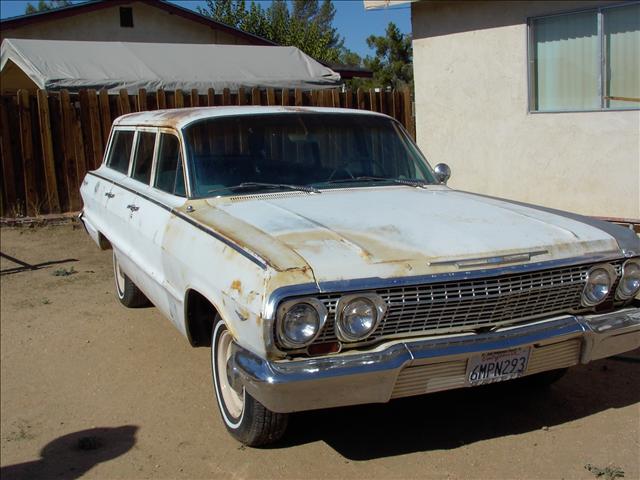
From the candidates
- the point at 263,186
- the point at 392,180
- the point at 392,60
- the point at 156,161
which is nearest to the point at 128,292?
the point at 156,161

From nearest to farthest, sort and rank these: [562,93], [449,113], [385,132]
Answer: [385,132]
[562,93]
[449,113]

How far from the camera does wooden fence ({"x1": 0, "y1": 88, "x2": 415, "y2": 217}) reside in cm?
1059

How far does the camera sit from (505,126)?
9367 millimetres

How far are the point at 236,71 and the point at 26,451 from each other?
1218 cm

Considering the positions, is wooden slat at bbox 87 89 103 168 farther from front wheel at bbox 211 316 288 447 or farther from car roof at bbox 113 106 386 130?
front wheel at bbox 211 316 288 447

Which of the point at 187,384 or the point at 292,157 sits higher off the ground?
the point at 292,157

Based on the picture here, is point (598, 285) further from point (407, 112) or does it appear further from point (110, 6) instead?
point (110, 6)

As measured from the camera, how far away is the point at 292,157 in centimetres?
496

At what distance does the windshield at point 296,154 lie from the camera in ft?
15.6

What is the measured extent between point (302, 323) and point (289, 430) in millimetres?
1077

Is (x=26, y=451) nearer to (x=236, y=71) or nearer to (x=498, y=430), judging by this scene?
(x=498, y=430)

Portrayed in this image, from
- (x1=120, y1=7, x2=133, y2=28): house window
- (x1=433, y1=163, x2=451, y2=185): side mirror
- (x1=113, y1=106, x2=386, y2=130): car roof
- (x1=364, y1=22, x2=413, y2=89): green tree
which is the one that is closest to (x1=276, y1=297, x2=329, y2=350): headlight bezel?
(x1=113, y1=106, x2=386, y2=130): car roof

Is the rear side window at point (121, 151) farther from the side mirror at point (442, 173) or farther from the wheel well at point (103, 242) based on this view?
the side mirror at point (442, 173)

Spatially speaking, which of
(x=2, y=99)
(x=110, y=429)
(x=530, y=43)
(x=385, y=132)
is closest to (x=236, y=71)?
(x=2, y=99)
